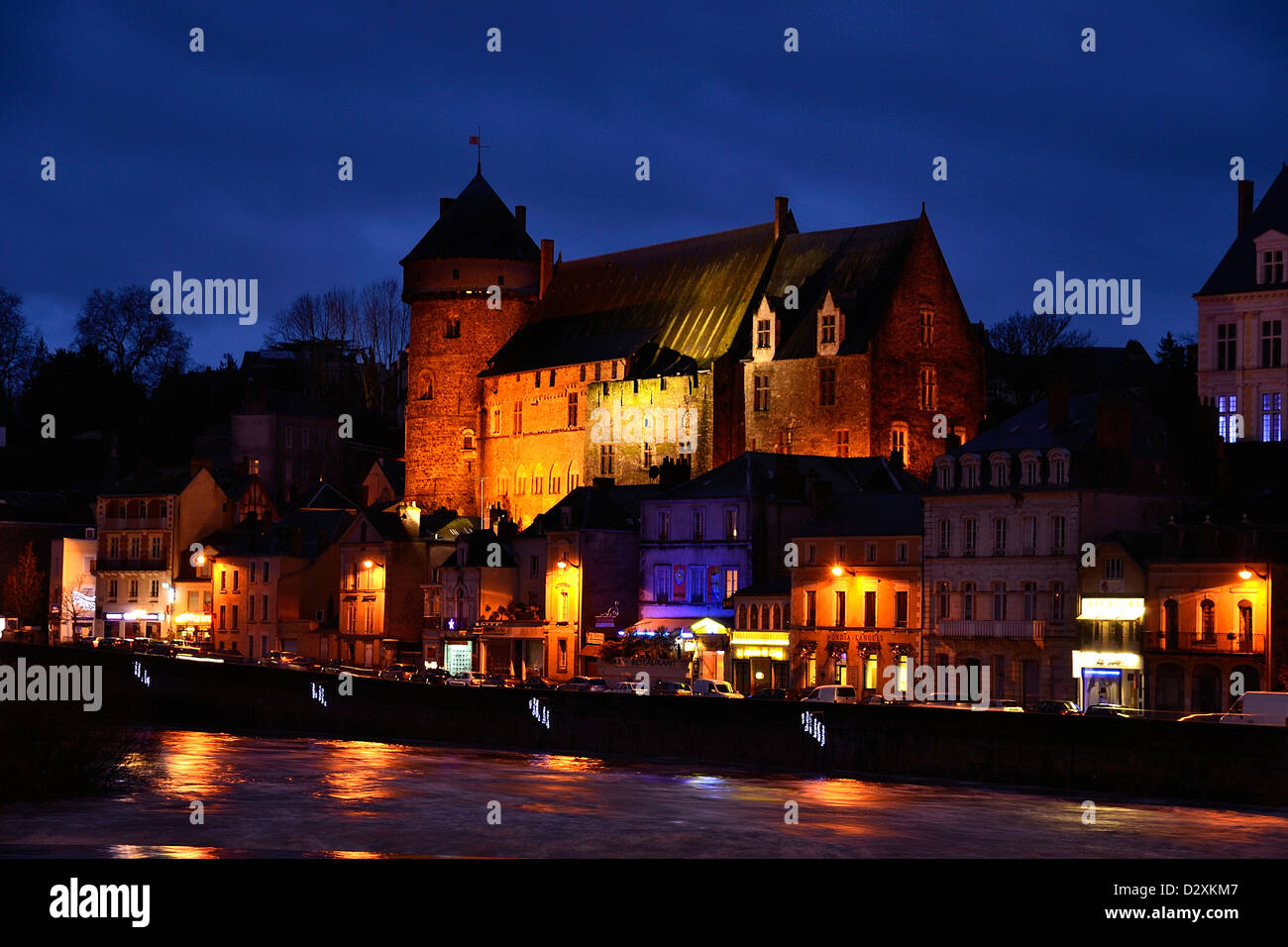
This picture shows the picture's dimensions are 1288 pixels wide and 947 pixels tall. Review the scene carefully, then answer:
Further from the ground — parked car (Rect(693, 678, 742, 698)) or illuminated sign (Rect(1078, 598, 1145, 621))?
illuminated sign (Rect(1078, 598, 1145, 621))

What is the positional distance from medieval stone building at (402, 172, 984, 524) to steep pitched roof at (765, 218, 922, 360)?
0.08 m

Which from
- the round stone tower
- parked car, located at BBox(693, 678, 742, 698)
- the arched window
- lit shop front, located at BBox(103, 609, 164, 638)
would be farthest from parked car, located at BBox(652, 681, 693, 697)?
lit shop front, located at BBox(103, 609, 164, 638)

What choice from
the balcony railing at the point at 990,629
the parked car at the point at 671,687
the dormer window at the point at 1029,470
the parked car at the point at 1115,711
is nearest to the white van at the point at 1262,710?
the parked car at the point at 1115,711

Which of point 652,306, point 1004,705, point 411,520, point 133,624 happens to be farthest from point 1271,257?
point 133,624

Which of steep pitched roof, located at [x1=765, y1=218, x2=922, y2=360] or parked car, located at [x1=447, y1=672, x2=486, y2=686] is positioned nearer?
parked car, located at [x1=447, y1=672, x2=486, y2=686]

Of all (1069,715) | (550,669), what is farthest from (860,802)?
(550,669)

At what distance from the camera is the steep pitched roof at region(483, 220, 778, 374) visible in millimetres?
85312

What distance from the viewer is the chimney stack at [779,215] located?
8719 cm

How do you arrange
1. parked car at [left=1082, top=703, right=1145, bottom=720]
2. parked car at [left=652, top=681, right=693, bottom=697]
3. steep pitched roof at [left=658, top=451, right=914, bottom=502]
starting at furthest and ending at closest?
steep pitched roof at [left=658, top=451, right=914, bottom=502], parked car at [left=652, top=681, right=693, bottom=697], parked car at [left=1082, top=703, right=1145, bottom=720]

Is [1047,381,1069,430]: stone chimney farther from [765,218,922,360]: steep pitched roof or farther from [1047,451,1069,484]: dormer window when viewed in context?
[765,218,922,360]: steep pitched roof

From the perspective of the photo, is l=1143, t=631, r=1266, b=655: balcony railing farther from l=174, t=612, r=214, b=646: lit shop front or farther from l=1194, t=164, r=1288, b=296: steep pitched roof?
l=174, t=612, r=214, b=646: lit shop front

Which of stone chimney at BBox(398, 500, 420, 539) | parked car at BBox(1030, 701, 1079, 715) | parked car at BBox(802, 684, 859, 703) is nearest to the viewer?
parked car at BBox(1030, 701, 1079, 715)

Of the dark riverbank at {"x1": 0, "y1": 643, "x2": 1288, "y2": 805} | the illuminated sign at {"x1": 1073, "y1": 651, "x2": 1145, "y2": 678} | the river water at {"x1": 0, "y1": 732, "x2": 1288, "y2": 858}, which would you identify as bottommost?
the river water at {"x1": 0, "y1": 732, "x2": 1288, "y2": 858}
